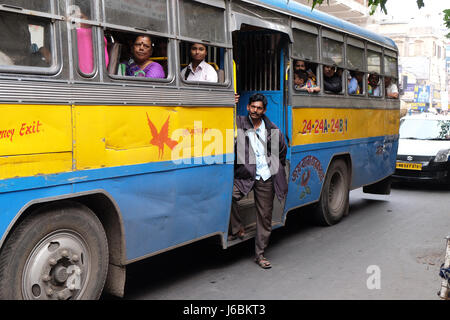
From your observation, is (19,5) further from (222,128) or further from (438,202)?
(438,202)

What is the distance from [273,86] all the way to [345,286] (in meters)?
2.71

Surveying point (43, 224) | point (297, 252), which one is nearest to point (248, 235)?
point (297, 252)

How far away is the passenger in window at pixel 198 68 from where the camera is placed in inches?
200

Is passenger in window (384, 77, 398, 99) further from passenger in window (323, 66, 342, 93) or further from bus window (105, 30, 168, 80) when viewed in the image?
bus window (105, 30, 168, 80)

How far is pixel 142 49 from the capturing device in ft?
14.8

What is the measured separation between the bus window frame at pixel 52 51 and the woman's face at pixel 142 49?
0.85 m

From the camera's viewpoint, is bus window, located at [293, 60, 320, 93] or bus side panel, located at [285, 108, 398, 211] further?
bus side panel, located at [285, 108, 398, 211]

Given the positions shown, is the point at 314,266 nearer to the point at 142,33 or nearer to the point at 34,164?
the point at 142,33

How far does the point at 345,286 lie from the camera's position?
532 centimetres

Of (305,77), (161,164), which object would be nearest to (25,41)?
(161,164)

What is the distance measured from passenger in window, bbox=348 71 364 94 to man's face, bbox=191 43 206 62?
12.3ft

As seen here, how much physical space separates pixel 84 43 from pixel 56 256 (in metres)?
1.50

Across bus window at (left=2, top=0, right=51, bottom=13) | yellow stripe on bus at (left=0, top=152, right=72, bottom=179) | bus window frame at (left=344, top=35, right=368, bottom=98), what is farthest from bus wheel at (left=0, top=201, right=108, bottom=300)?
bus window frame at (left=344, top=35, right=368, bottom=98)

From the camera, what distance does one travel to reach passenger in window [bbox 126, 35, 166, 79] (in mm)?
4477
